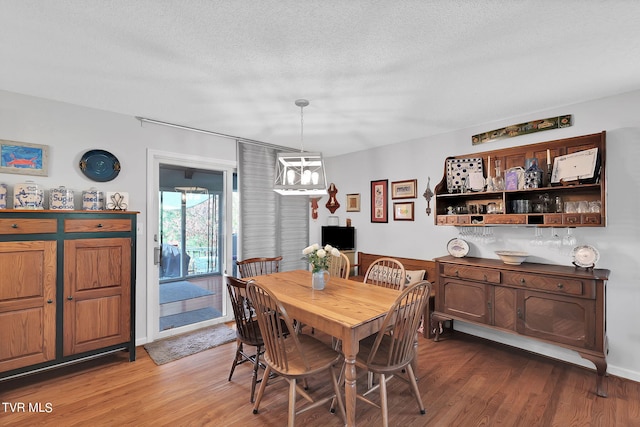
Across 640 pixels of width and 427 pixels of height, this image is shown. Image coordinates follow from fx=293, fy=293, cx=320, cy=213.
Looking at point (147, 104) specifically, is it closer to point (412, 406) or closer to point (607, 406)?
point (412, 406)

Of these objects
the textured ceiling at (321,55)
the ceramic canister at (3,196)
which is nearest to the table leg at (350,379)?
the textured ceiling at (321,55)

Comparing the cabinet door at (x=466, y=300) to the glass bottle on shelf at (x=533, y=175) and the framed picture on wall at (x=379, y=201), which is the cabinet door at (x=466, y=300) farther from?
the framed picture on wall at (x=379, y=201)

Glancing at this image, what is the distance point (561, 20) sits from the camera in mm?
1652

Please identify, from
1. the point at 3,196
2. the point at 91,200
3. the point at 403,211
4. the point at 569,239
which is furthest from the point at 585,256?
the point at 3,196

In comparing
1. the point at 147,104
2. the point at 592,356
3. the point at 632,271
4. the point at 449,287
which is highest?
the point at 147,104

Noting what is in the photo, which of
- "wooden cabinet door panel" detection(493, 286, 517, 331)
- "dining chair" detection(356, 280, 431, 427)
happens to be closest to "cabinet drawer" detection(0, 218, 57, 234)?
"dining chair" detection(356, 280, 431, 427)

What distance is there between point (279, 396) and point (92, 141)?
3058 millimetres

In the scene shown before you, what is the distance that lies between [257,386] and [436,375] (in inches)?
63.3

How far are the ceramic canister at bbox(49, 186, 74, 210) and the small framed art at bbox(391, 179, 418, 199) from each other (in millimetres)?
3742

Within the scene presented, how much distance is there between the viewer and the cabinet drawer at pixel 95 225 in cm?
260

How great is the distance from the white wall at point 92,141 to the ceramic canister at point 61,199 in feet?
0.68

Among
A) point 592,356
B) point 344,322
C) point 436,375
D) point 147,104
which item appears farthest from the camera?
point 147,104

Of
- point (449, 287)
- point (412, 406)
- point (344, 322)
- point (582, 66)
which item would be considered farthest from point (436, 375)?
point (582, 66)

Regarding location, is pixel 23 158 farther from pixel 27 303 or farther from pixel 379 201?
pixel 379 201
